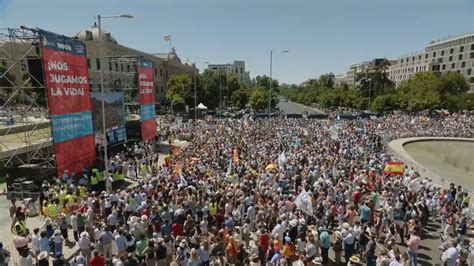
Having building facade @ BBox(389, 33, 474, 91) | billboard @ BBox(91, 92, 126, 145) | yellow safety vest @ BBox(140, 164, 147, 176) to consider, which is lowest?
yellow safety vest @ BBox(140, 164, 147, 176)

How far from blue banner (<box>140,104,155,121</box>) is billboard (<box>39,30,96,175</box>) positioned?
826cm

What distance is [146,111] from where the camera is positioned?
29.5 m

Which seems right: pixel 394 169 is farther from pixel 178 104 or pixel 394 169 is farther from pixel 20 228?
pixel 178 104

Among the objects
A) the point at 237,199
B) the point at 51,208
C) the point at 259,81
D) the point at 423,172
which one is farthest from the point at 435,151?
the point at 259,81

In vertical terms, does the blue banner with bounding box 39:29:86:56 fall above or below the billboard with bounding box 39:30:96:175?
above

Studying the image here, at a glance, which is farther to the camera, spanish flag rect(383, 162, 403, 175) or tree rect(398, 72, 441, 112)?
tree rect(398, 72, 441, 112)

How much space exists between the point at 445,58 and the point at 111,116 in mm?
113150

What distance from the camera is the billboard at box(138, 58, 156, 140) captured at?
2873 centimetres

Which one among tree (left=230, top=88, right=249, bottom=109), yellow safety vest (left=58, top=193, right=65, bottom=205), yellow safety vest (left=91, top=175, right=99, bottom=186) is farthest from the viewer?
tree (left=230, top=88, right=249, bottom=109)

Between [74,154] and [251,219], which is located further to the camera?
[74,154]

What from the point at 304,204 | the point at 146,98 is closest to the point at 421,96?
the point at 146,98

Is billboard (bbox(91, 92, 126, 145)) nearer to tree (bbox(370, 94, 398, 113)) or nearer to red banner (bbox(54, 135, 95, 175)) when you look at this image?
red banner (bbox(54, 135, 95, 175))

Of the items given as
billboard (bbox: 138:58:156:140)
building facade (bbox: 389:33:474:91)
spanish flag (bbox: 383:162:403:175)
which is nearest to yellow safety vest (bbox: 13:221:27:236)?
spanish flag (bbox: 383:162:403:175)

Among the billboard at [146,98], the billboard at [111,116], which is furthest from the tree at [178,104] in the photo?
the billboard at [111,116]
